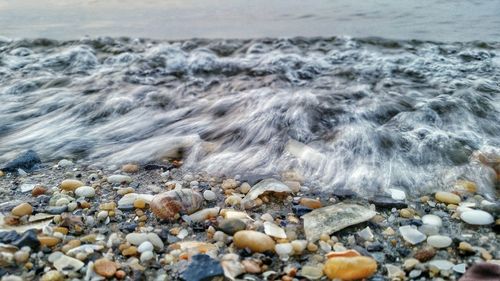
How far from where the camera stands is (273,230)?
2117 millimetres

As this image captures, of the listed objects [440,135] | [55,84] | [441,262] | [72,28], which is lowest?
[441,262]

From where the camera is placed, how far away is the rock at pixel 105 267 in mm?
1775

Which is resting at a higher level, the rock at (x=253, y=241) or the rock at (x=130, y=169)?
the rock at (x=130, y=169)

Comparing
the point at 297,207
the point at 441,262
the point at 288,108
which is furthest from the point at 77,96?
the point at 441,262

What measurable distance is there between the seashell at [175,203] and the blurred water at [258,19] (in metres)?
5.35

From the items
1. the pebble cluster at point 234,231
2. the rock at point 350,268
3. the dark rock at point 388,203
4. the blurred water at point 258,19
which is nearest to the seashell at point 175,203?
the pebble cluster at point 234,231

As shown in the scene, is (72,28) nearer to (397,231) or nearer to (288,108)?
(288,108)

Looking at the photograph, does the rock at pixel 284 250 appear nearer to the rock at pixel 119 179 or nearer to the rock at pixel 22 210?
the rock at pixel 119 179

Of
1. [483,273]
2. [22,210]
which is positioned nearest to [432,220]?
[483,273]

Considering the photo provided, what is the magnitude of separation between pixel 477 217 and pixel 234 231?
1.26 metres

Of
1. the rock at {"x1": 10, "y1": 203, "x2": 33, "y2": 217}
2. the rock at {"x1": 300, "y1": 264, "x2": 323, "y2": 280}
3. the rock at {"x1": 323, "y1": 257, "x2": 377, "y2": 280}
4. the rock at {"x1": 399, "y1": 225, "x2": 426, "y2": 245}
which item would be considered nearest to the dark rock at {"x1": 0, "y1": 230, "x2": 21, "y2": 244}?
the rock at {"x1": 10, "y1": 203, "x2": 33, "y2": 217}

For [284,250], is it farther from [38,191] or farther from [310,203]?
[38,191]

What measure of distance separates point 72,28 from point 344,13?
566cm

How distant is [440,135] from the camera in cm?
322
